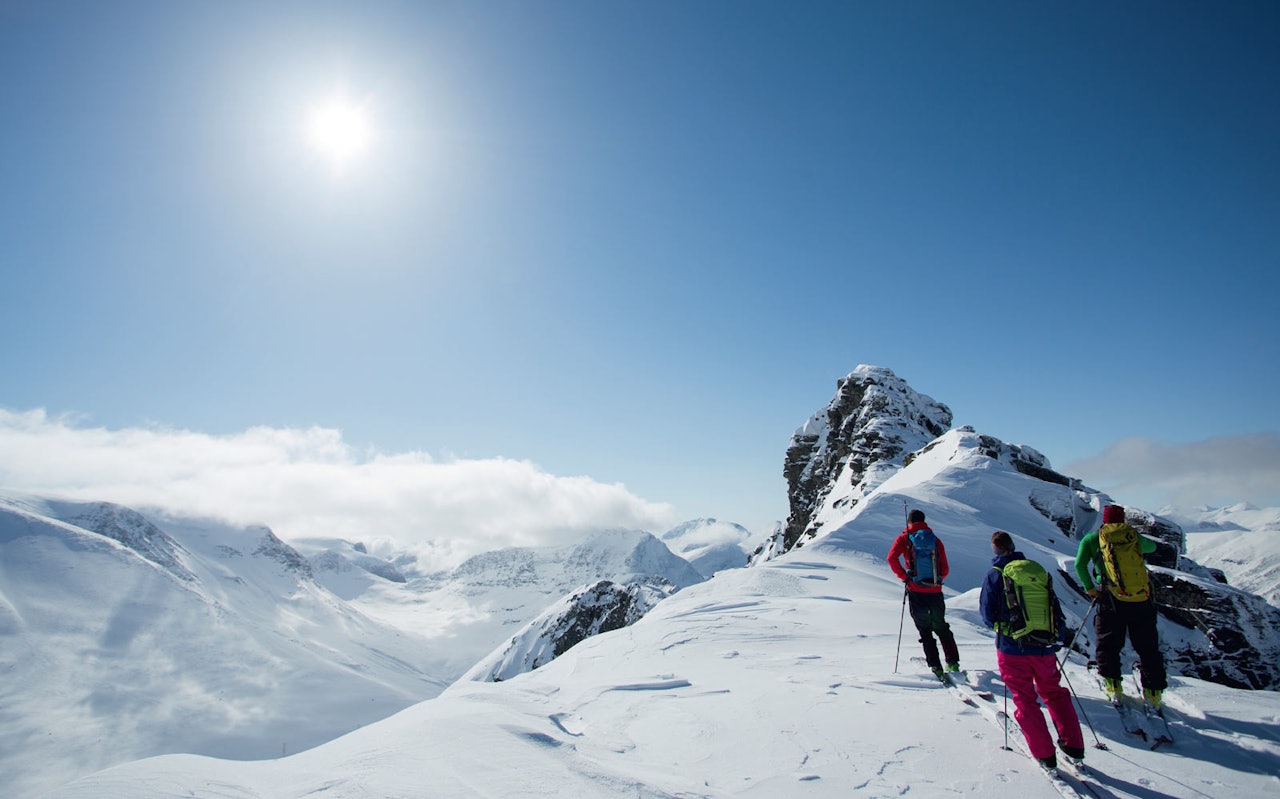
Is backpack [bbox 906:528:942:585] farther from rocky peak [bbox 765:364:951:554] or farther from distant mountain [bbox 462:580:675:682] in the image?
distant mountain [bbox 462:580:675:682]

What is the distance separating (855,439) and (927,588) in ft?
194

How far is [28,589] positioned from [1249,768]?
251311mm

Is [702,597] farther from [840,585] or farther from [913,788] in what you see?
[913,788]

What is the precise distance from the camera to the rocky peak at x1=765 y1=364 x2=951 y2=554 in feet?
194

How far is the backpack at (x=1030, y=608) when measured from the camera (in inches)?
277

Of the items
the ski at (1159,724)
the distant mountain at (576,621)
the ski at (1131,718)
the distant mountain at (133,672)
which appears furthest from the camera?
the distant mountain at (133,672)

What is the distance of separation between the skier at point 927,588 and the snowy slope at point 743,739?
1.69ft

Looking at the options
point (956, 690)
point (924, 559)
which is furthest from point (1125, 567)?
point (956, 690)

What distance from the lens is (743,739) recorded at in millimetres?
7754

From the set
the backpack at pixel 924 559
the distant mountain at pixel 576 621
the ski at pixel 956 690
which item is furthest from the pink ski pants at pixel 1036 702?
the distant mountain at pixel 576 621

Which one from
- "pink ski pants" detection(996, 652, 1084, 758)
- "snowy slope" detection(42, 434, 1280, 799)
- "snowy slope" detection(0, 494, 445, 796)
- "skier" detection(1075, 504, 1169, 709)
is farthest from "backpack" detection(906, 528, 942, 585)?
"snowy slope" detection(0, 494, 445, 796)

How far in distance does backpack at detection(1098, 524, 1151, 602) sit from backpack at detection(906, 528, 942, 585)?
97.8 inches

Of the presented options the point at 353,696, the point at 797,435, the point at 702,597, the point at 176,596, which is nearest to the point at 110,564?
the point at 176,596

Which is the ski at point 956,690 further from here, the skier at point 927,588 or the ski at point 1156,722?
the ski at point 1156,722
